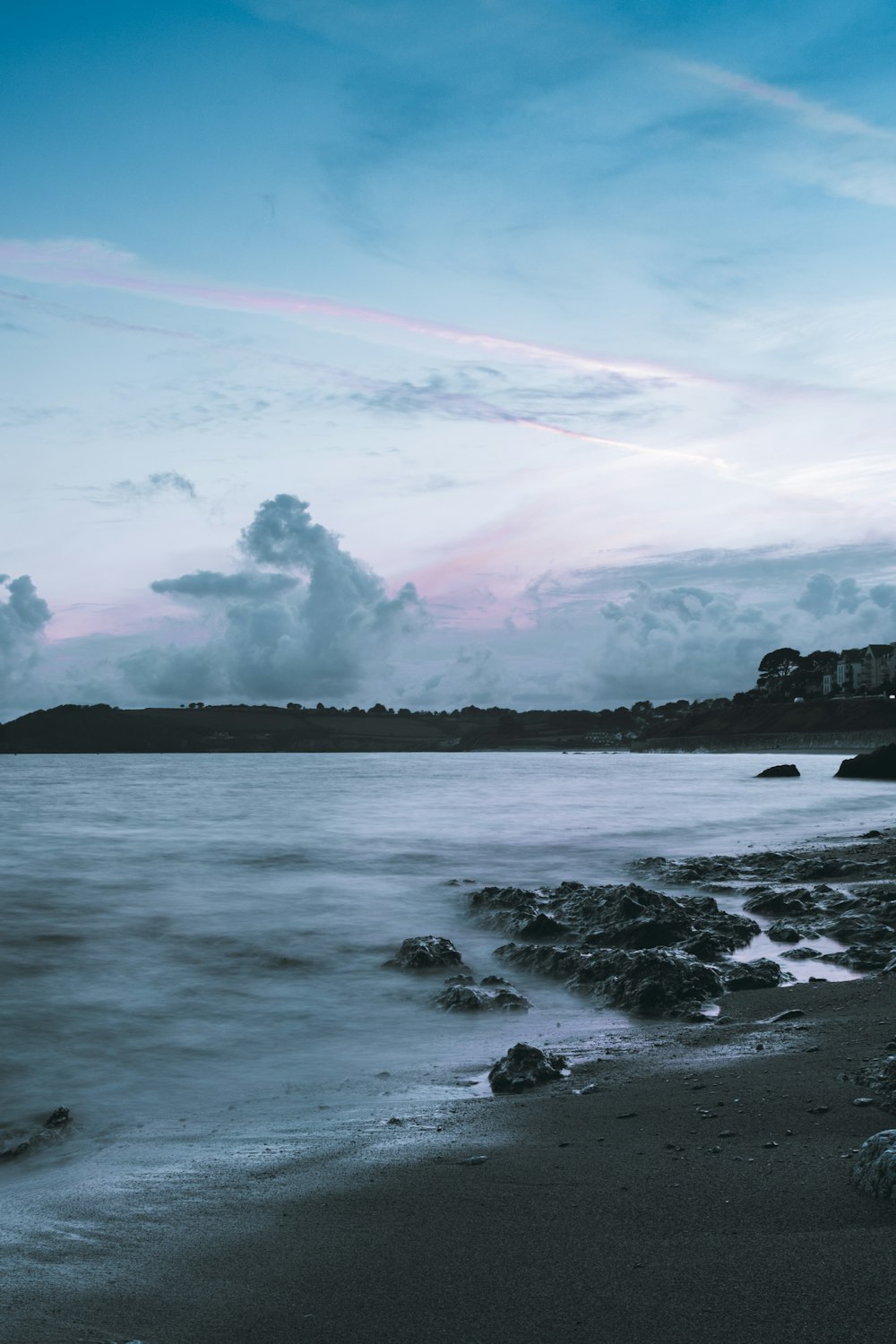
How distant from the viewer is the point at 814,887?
40.4ft

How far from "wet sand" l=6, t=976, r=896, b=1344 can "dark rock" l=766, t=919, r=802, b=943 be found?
4.33 metres

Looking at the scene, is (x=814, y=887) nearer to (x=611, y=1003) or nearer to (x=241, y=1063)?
(x=611, y=1003)

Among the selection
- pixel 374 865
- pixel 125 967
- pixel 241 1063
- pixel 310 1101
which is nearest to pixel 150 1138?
pixel 310 1101

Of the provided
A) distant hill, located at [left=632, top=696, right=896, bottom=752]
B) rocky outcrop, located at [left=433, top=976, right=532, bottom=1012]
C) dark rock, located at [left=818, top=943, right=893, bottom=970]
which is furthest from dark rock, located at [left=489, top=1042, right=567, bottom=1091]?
distant hill, located at [left=632, top=696, right=896, bottom=752]

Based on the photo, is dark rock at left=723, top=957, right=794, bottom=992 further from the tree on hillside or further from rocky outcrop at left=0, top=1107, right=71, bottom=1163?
the tree on hillside

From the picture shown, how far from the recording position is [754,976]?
7.52m

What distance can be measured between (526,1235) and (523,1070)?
2.12 meters

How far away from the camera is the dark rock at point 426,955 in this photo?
9258 millimetres

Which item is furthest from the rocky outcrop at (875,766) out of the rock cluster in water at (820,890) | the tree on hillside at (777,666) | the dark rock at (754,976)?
the tree on hillside at (777,666)

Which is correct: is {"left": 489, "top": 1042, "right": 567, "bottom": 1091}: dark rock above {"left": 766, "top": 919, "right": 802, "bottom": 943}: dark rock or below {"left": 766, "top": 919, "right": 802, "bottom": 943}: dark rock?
above

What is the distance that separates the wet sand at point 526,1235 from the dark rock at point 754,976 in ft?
7.75

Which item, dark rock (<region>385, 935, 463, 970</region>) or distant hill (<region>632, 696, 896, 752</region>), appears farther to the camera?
distant hill (<region>632, 696, 896, 752</region>)

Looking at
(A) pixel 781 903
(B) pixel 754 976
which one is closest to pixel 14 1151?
(B) pixel 754 976

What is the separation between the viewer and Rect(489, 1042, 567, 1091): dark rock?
211 inches
